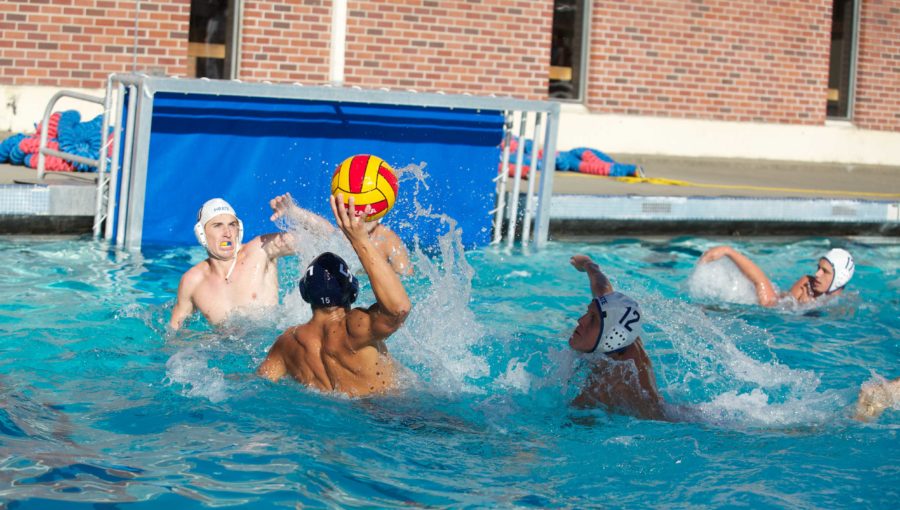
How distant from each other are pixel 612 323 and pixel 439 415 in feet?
3.05

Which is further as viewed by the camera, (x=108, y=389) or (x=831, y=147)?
(x=831, y=147)

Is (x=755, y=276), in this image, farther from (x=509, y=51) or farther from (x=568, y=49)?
(x=568, y=49)

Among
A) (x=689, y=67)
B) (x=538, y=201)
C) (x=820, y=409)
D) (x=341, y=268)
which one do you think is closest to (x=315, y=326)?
(x=341, y=268)

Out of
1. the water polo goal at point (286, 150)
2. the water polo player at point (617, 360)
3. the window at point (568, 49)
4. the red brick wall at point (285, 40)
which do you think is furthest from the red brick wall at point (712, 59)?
the water polo player at point (617, 360)

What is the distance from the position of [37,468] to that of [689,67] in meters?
12.9

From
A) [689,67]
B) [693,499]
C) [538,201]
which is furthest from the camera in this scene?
[689,67]

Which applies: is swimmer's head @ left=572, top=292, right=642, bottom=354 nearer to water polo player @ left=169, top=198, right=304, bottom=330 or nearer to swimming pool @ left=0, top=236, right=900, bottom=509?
swimming pool @ left=0, top=236, right=900, bottom=509

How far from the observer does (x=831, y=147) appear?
55.8 ft

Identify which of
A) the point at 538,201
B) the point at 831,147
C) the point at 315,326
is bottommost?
the point at 315,326

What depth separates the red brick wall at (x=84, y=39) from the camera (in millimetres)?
12547

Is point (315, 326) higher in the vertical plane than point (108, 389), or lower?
higher

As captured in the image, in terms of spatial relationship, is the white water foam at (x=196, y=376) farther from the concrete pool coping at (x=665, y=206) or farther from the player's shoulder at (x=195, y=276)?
the concrete pool coping at (x=665, y=206)

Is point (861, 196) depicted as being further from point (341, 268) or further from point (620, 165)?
point (341, 268)

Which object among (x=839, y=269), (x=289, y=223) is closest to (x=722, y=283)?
(x=839, y=269)
